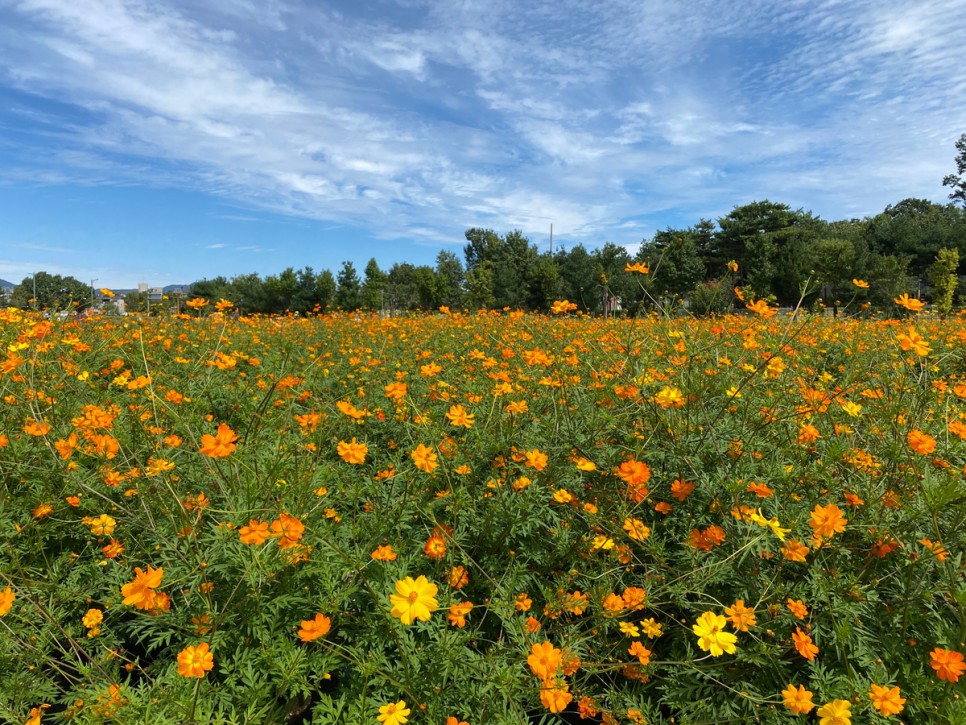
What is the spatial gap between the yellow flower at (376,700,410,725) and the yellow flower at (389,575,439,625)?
270 millimetres

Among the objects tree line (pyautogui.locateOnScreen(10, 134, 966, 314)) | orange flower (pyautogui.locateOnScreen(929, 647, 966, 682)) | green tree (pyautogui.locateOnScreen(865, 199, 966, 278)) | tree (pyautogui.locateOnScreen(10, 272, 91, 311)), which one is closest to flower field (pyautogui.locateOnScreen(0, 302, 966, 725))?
orange flower (pyautogui.locateOnScreen(929, 647, 966, 682))

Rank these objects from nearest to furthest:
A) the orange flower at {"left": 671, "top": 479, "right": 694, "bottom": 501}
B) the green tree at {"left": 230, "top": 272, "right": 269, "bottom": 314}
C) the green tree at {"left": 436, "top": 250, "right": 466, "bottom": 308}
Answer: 1. the orange flower at {"left": 671, "top": 479, "right": 694, "bottom": 501}
2. the green tree at {"left": 436, "top": 250, "right": 466, "bottom": 308}
3. the green tree at {"left": 230, "top": 272, "right": 269, "bottom": 314}

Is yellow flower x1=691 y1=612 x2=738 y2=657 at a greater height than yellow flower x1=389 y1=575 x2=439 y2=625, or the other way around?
yellow flower x1=389 y1=575 x2=439 y2=625

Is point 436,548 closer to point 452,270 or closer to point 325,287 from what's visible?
point 325,287

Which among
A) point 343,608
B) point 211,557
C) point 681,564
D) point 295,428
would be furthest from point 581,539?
point 295,428

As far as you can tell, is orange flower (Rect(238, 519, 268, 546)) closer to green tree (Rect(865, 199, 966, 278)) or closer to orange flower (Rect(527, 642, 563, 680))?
orange flower (Rect(527, 642, 563, 680))

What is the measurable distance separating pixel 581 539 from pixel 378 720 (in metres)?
0.72

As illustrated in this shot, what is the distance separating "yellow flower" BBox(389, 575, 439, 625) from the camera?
91cm

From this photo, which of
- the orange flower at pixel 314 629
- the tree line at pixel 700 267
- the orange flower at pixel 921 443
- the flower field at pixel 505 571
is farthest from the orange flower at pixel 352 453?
the tree line at pixel 700 267

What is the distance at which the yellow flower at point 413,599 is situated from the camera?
35.8 inches

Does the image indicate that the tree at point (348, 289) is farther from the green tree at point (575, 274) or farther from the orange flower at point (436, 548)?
the orange flower at point (436, 548)

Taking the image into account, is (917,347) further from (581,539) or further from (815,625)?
(581,539)

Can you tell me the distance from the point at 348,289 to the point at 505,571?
2987 cm

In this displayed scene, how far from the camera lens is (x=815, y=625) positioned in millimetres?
1217
